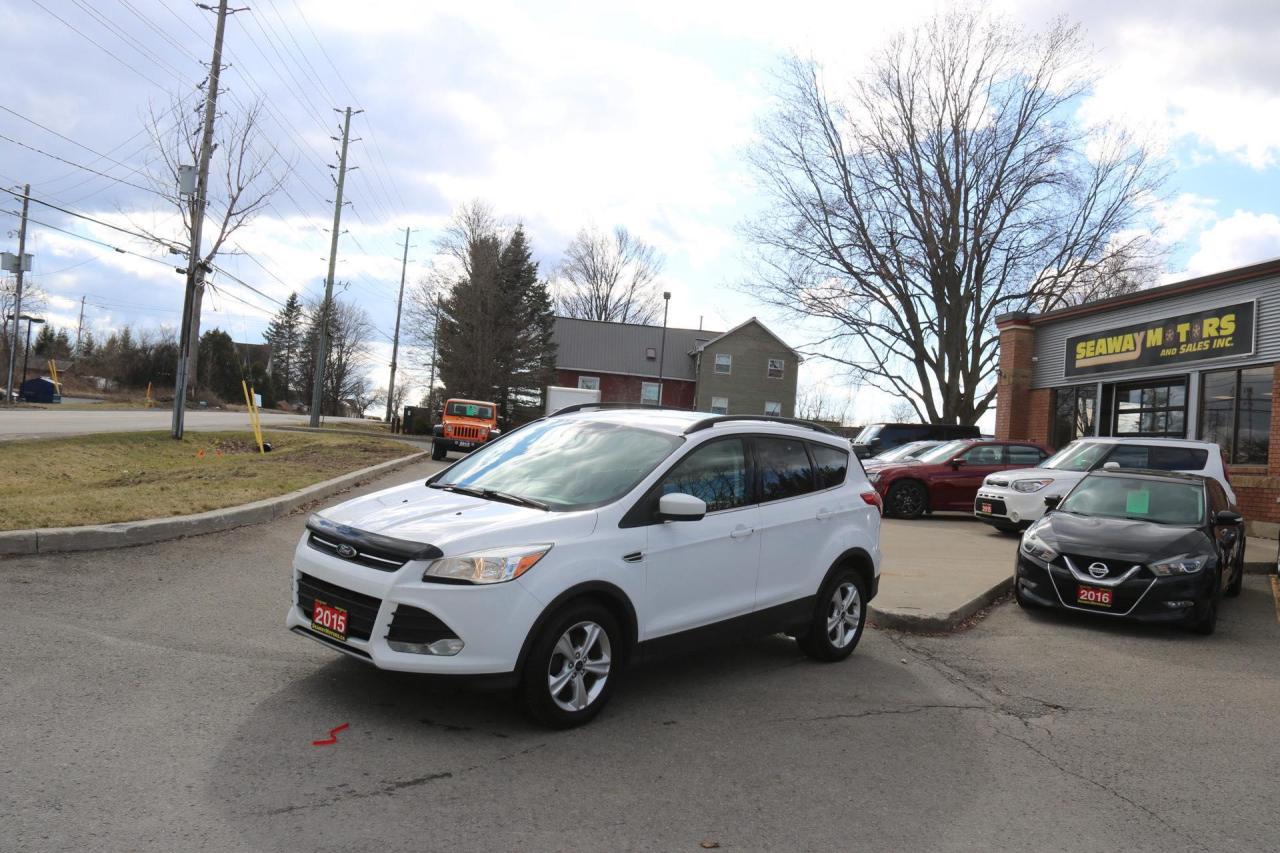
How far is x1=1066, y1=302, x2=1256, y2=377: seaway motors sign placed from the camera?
59.0 feet

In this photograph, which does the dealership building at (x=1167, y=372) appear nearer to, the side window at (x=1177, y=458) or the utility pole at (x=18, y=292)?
the side window at (x=1177, y=458)

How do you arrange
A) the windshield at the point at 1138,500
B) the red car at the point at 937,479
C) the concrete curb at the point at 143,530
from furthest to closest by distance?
the red car at the point at 937,479 < the windshield at the point at 1138,500 < the concrete curb at the point at 143,530

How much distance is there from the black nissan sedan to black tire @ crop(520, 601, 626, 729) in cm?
545

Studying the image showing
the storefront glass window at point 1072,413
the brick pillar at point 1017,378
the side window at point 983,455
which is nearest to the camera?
the side window at point 983,455

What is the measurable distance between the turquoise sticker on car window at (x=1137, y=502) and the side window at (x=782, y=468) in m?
5.04

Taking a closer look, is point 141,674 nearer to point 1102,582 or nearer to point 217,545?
point 217,545

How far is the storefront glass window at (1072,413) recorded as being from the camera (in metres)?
23.1

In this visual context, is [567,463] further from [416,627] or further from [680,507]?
[416,627]

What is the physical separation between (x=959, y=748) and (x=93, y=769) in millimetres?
4242

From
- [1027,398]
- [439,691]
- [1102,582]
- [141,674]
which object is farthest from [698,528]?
[1027,398]

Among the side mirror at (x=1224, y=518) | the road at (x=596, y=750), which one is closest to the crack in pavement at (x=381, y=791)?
the road at (x=596, y=750)

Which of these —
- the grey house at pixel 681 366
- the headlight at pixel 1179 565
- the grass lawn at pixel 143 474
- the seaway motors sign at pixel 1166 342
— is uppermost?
the grey house at pixel 681 366

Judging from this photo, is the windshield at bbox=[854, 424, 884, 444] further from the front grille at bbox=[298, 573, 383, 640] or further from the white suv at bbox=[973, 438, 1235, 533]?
the front grille at bbox=[298, 573, 383, 640]

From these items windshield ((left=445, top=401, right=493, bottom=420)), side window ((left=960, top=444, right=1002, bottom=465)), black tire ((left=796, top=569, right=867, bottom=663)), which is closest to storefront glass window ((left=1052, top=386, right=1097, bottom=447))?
side window ((left=960, top=444, right=1002, bottom=465))
